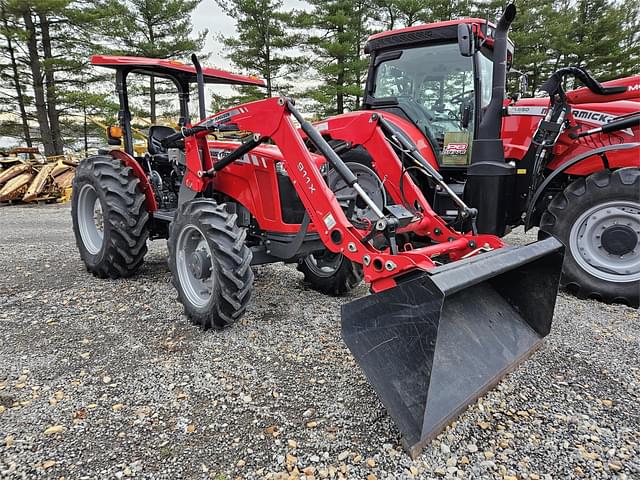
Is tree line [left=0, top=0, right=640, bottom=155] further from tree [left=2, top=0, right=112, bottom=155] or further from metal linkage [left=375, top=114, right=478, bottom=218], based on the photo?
metal linkage [left=375, top=114, right=478, bottom=218]

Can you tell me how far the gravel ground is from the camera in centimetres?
194

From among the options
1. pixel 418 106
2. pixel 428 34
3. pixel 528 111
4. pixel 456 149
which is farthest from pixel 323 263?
pixel 428 34

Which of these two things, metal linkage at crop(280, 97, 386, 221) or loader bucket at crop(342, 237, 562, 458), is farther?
metal linkage at crop(280, 97, 386, 221)

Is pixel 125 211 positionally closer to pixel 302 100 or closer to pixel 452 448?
pixel 452 448

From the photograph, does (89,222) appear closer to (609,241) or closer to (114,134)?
(114,134)

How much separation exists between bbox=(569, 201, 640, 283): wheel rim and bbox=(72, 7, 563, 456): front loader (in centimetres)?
158

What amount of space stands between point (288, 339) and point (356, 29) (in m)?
17.4

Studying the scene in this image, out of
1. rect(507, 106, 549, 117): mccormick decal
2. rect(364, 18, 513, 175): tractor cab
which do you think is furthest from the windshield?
rect(507, 106, 549, 117): mccormick decal

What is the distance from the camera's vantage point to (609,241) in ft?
13.0

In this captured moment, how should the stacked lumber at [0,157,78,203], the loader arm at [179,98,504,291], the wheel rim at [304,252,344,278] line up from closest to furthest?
the loader arm at [179,98,504,291] → the wheel rim at [304,252,344,278] → the stacked lumber at [0,157,78,203]

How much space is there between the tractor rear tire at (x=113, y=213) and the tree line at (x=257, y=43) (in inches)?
450

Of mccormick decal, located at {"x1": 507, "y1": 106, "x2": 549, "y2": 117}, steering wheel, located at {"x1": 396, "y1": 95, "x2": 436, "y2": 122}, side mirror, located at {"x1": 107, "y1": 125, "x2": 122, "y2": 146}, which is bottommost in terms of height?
side mirror, located at {"x1": 107, "y1": 125, "x2": 122, "y2": 146}

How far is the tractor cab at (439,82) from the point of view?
5.09 meters

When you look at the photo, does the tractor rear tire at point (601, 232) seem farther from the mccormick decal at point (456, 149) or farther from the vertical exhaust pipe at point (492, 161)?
the mccormick decal at point (456, 149)
